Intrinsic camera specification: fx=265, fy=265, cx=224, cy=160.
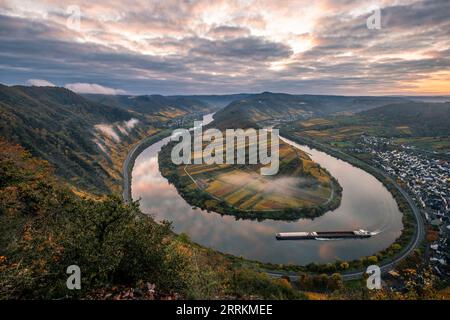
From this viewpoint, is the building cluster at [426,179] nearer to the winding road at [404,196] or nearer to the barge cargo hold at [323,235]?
the winding road at [404,196]

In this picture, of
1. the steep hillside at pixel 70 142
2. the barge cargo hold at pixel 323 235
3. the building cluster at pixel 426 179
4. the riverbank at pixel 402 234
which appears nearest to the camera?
the riverbank at pixel 402 234

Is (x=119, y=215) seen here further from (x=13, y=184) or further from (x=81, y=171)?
(x=81, y=171)

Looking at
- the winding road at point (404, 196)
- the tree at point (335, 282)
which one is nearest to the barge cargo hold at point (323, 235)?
the winding road at point (404, 196)

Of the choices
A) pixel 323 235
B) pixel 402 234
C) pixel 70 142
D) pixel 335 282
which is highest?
pixel 70 142

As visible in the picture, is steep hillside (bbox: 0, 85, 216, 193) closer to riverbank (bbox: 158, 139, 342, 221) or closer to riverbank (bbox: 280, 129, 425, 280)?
riverbank (bbox: 158, 139, 342, 221)

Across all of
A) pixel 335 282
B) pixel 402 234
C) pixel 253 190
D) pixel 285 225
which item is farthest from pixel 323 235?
pixel 253 190

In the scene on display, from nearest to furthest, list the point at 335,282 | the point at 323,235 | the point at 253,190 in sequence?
the point at 335,282 < the point at 323,235 < the point at 253,190

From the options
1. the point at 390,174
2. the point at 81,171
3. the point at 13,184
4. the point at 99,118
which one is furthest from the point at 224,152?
the point at 99,118

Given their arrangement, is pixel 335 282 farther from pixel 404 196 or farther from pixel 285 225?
pixel 404 196
